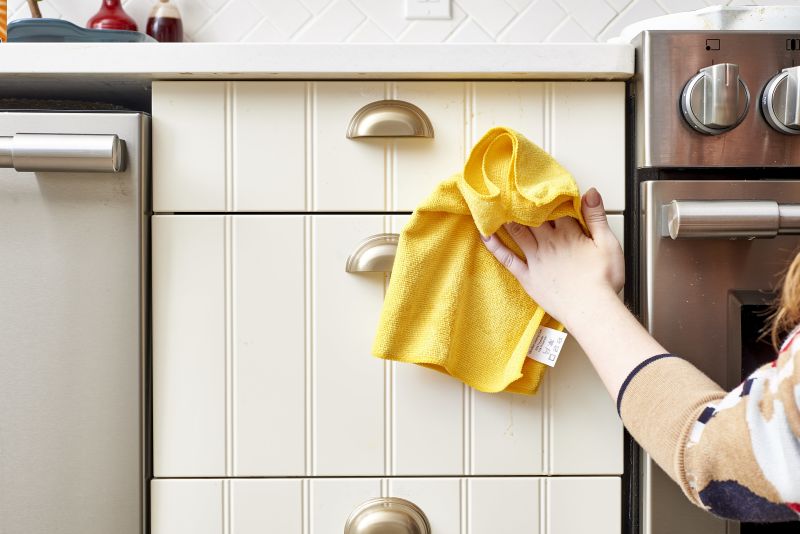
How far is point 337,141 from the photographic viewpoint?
0.72 meters

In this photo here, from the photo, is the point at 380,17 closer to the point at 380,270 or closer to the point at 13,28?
the point at 13,28

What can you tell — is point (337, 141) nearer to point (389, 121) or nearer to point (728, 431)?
point (389, 121)

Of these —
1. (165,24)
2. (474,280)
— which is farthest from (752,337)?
(165,24)

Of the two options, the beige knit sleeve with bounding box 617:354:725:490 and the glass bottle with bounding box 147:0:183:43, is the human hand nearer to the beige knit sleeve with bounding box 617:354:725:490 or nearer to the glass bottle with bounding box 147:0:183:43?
the beige knit sleeve with bounding box 617:354:725:490

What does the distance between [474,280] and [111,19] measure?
33.9 inches

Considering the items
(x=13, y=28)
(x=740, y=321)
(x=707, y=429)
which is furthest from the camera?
(x=13, y=28)

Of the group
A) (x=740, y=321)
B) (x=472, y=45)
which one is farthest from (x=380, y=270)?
(x=740, y=321)

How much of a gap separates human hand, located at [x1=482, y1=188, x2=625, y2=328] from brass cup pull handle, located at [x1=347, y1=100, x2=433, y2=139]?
0.15 meters

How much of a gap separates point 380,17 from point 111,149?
0.71 m

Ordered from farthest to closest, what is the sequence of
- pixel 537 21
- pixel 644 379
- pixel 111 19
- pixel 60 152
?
pixel 537 21, pixel 111 19, pixel 60 152, pixel 644 379

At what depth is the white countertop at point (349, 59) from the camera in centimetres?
70

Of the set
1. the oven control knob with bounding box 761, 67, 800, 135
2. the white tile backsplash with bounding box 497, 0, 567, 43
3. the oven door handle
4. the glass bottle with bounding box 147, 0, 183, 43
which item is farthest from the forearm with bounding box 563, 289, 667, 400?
the glass bottle with bounding box 147, 0, 183, 43

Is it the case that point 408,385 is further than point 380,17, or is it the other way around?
point 380,17

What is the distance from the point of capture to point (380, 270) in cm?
71
